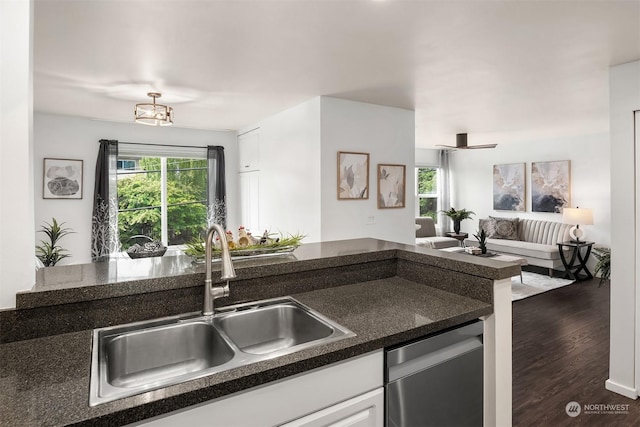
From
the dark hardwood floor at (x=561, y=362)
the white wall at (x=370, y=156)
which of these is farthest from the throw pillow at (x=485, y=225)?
the white wall at (x=370, y=156)

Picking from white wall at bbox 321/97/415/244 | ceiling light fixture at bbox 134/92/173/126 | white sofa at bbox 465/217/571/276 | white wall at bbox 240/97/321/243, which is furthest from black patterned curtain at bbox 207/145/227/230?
white sofa at bbox 465/217/571/276

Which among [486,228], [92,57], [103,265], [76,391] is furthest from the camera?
[486,228]

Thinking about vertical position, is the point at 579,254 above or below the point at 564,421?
above

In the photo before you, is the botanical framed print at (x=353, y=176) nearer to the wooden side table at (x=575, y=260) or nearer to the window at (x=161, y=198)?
the window at (x=161, y=198)

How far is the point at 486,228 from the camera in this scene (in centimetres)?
702

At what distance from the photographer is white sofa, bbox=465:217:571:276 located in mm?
5812

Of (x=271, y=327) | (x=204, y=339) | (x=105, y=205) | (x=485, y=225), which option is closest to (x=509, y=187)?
(x=485, y=225)

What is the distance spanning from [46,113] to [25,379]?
15.1ft

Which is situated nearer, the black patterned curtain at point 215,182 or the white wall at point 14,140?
the white wall at point 14,140

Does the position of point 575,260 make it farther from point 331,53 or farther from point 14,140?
point 14,140

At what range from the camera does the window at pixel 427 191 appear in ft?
26.6

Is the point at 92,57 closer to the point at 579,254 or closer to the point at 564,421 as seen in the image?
the point at 564,421

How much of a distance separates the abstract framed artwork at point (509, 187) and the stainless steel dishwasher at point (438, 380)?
6.29 meters

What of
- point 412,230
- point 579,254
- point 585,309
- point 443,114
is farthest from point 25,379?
point 579,254
